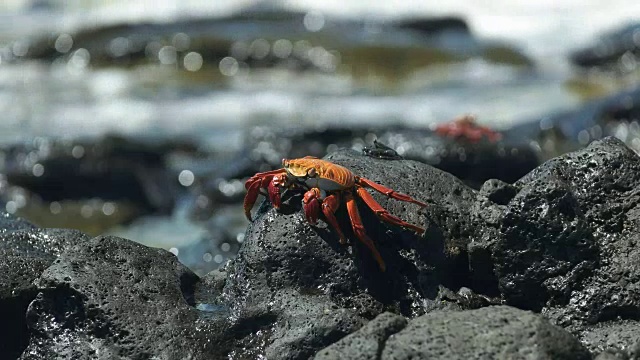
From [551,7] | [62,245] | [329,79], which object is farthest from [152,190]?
[551,7]

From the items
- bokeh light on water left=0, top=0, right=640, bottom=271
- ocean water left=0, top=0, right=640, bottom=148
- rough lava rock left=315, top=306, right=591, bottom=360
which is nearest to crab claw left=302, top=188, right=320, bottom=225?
rough lava rock left=315, top=306, right=591, bottom=360

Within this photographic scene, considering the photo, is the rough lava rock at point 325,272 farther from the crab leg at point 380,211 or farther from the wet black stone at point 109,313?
the wet black stone at point 109,313

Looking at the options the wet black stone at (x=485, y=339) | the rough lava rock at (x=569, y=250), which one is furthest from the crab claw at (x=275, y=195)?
the wet black stone at (x=485, y=339)

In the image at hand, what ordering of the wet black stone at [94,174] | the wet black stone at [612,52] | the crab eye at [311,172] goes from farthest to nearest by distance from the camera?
1. the wet black stone at [612,52]
2. the wet black stone at [94,174]
3. the crab eye at [311,172]

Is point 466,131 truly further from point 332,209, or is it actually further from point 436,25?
point 436,25

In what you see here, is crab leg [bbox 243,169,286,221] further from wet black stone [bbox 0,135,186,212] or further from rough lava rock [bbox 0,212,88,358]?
wet black stone [bbox 0,135,186,212]
